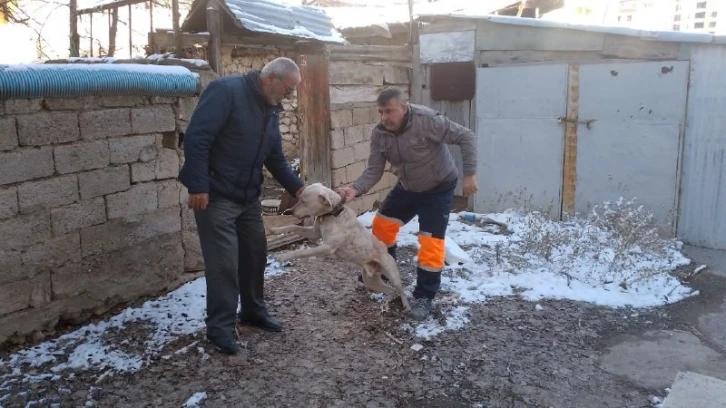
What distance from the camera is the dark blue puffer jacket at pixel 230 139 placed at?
372 cm

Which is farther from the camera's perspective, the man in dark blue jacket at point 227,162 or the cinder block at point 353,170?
the cinder block at point 353,170

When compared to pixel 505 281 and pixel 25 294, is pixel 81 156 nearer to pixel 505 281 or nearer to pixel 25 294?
pixel 25 294

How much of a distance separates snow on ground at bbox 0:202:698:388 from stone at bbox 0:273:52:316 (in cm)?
32

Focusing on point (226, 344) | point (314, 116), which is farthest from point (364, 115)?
point (226, 344)

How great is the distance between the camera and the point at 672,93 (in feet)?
22.6

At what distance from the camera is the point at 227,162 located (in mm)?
3914

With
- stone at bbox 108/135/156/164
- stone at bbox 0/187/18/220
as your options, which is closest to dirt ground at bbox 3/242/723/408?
stone at bbox 0/187/18/220

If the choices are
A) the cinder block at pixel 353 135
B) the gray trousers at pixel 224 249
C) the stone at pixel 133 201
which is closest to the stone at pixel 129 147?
the stone at pixel 133 201

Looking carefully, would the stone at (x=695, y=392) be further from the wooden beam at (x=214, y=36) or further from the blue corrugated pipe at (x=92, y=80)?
the wooden beam at (x=214, y=36)

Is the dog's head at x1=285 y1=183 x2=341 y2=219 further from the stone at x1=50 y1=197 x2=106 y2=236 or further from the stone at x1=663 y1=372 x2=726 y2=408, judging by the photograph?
the stone at x1=663 y1=372 x2=726 y2=408

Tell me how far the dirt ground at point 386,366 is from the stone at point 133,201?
121cm

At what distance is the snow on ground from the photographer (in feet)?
13.3

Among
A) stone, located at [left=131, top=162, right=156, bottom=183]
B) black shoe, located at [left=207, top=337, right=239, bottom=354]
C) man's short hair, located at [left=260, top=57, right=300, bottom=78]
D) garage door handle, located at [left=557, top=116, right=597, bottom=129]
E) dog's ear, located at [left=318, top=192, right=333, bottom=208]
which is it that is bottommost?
black shoe, located at [left=207, top=337, right=239, bottom=354]

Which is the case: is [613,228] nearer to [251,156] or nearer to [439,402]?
[439,402]
